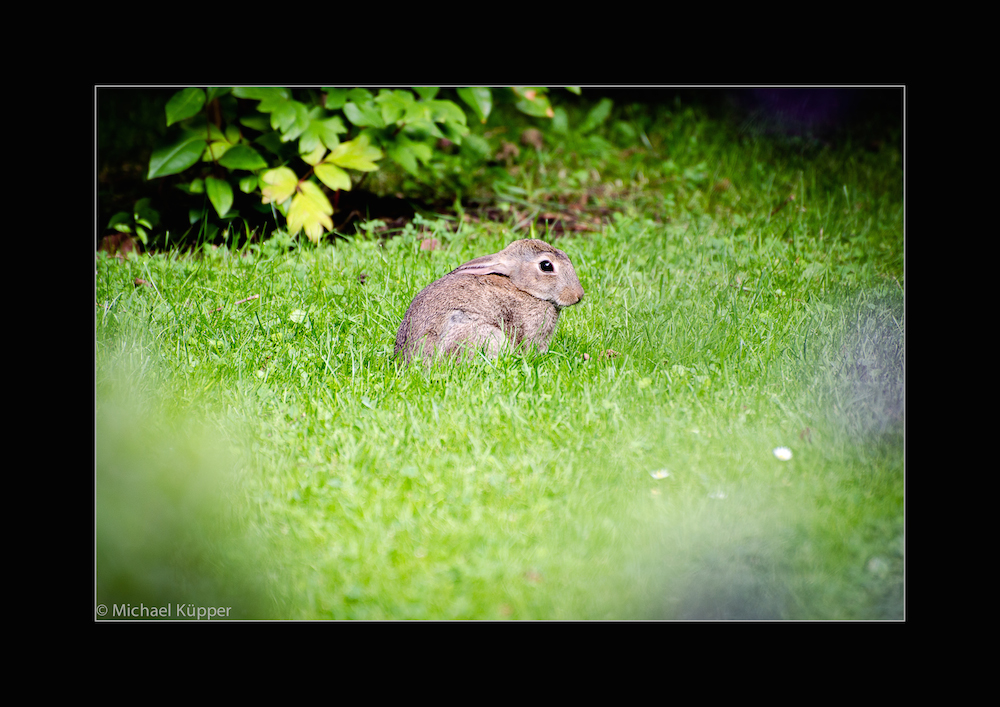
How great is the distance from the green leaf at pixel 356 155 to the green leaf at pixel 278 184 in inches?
10.2

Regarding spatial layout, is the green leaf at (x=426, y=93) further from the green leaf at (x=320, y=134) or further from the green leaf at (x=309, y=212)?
the green leaf at (x=309, y=212)

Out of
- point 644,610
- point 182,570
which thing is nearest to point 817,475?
point 644,610

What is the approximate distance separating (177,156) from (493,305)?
2322 mm

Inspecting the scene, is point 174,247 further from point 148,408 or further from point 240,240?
point 148,408

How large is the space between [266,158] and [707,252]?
9.67 feet

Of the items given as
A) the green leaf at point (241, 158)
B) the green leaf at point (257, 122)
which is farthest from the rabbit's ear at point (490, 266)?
the green leaf at point (257, 122)

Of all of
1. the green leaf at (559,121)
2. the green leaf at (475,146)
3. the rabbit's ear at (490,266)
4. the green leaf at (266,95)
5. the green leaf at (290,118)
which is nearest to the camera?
the rabbit's ear at (490,266)

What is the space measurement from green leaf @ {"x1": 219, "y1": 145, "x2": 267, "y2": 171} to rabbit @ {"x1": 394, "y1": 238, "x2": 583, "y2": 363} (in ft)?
5.87

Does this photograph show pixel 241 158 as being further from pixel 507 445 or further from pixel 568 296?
pixel 507 445

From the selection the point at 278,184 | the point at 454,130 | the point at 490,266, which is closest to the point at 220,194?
the point at 278,184

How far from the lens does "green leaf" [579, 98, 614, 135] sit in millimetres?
6805

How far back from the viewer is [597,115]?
268 inches

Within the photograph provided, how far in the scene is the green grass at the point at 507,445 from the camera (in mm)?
2645

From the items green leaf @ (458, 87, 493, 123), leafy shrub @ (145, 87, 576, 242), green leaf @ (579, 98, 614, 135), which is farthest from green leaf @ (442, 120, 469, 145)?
green leaf @ (579, 98, 614, 135)
